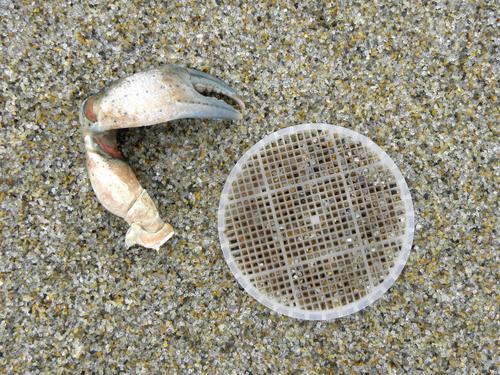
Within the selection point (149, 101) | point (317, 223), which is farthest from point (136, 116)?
point (317, 223)

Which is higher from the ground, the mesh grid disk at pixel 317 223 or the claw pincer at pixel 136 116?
the claw pincer at pixel 136 116

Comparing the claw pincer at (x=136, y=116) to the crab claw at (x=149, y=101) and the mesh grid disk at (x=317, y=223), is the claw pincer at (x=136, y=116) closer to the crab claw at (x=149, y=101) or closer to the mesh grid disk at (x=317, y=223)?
the crab claw at (x=149, y=101)

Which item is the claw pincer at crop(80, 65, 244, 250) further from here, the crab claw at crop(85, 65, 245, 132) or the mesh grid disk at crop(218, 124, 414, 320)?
the mesh grid disk at crop(218, 124, 414, 320)

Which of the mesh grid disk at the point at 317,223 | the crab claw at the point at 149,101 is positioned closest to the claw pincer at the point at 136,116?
the crab claw at the point at 149,101

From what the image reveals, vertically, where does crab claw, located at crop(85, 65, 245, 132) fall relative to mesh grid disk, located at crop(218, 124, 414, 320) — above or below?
above

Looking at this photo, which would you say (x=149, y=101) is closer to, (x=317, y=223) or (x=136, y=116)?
(x=136, y=116)

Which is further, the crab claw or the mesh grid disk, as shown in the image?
the mesh grid disk

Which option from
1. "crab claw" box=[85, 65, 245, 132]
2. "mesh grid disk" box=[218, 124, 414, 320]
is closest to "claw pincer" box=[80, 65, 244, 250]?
"crab claw" box=[85, 65, 245, 132]

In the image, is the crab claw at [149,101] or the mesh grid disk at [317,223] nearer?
the crab claw at [149,101]
